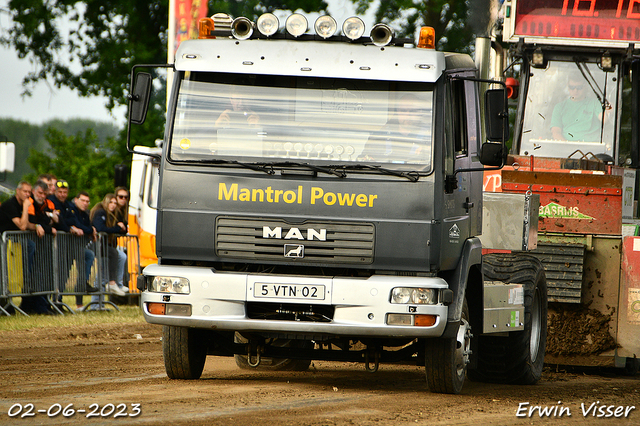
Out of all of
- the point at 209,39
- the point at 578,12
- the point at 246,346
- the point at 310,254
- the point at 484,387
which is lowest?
the point at 484,387

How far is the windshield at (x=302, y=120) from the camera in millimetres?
7844

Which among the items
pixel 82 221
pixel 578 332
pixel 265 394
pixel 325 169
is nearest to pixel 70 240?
pixel 82 221

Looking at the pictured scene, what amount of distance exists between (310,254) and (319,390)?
1.44m

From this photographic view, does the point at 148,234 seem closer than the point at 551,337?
No

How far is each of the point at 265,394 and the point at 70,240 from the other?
30.4ft

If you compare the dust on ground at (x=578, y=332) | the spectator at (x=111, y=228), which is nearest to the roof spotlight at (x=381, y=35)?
the dust on ground at (x=578, y=332)

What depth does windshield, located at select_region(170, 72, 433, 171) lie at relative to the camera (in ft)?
25.7

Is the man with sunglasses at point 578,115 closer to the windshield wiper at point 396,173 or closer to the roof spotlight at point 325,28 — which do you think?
the roof spotlight at point 325,28

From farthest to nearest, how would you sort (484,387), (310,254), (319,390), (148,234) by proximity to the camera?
1. (148,234)
2. (484,387)
3. (319,390)
4. (310,254)

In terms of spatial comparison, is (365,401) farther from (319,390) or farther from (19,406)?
(19,406)

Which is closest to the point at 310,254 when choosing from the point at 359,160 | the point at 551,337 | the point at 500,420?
the point at 359,160

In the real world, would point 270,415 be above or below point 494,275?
below

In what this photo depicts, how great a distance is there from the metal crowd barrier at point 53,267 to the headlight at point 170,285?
7712 mm

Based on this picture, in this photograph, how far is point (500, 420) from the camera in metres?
7.37
